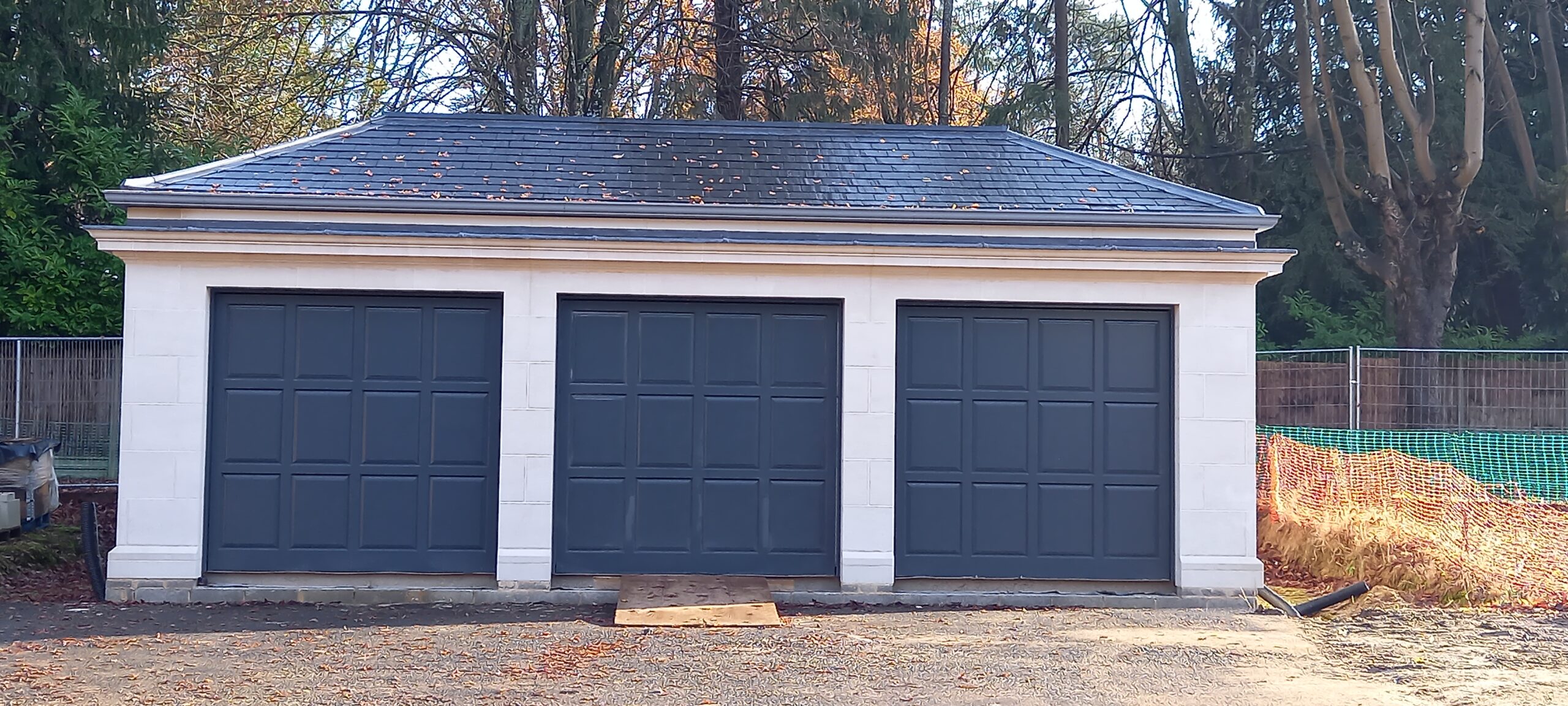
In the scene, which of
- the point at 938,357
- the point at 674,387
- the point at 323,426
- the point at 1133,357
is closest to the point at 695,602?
the point at 674,387

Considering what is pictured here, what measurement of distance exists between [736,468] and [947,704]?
3.38 m

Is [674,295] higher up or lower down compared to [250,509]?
higher up

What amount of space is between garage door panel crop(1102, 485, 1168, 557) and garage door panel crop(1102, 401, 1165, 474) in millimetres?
158

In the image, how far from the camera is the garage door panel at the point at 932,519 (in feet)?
31.4

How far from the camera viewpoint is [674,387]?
31.5 ft

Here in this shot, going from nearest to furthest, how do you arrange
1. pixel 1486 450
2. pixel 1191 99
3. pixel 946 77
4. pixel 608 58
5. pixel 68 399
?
pixel 68 399, pixel 1486 450, pixel 608 58, pixel 946 77, pixel 1191 99

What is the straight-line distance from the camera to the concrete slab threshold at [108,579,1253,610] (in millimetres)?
9109

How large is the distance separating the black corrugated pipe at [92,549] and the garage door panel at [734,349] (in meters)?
4.77

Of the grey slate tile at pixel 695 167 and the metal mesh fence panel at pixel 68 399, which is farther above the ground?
the grey slate tile at pixel 695 167

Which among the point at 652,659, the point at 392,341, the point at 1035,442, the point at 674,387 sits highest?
the point at 392,341

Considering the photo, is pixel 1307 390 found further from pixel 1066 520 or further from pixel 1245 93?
pixel 1245 93

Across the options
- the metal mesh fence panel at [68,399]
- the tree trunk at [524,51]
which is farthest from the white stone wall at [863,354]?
the tree trunk at [524,51]

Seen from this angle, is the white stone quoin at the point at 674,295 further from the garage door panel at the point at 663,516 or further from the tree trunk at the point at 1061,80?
the tree trunk at the point at 1061,80

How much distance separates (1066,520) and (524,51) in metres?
12.7
